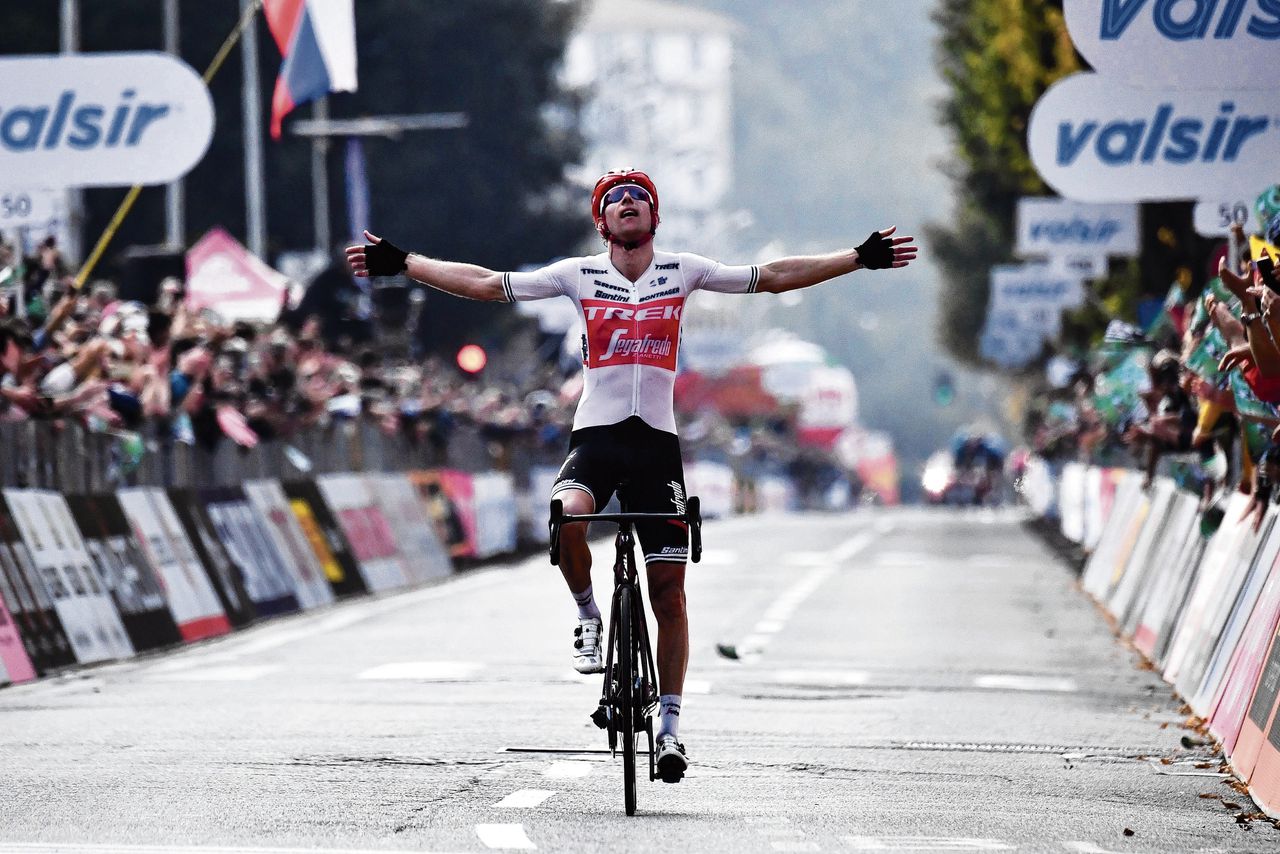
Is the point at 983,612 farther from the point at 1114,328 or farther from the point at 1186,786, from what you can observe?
the point at 1186,786

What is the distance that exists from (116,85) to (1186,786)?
1131 centimetres

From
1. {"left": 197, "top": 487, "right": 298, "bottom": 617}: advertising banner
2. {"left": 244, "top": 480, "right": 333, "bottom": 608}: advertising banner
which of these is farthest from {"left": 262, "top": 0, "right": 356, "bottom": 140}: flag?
{"left": 197, "top": 487, "right": 298, "bottom": 617}: advertising banner

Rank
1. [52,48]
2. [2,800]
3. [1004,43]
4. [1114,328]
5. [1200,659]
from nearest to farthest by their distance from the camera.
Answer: [2,800] → [1200,659] → [1114,328] → [1004,43] → [52,48]

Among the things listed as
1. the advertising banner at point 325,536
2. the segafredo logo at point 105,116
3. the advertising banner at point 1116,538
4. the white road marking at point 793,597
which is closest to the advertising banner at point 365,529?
the advertising banner at point 325,536

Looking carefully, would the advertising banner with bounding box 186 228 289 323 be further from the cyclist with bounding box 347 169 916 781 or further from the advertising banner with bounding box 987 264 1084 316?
the cyclist with bounding box 347 169 916 781

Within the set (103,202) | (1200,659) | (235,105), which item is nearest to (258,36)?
(235,105)

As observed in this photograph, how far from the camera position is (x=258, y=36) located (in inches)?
2168

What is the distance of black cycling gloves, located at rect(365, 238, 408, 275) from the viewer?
10586mm

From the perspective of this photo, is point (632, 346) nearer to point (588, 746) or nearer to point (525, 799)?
point (525, 799)

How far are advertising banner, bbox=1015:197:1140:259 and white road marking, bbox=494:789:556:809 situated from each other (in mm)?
25727

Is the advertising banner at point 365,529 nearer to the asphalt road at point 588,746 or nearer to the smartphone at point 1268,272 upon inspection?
the asphalt road at point 588,746

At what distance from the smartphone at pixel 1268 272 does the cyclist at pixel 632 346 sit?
2.24m

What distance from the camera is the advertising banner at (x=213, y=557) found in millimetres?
20750

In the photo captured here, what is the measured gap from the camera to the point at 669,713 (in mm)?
10383
